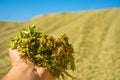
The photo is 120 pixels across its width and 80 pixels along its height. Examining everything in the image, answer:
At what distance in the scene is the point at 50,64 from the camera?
838cm

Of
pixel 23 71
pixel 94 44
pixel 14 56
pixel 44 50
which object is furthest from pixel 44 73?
pixel 94 44

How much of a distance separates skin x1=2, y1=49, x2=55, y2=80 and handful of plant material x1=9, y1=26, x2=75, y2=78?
15 cm

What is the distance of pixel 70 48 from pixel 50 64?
859 millimetres

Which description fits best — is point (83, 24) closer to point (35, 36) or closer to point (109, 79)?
point (109, 79)

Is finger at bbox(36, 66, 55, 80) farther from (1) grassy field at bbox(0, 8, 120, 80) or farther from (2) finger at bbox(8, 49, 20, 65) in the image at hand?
(1) grassy field at bbox(0, 8, 120, 80)

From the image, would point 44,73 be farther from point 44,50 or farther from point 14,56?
point 14,56

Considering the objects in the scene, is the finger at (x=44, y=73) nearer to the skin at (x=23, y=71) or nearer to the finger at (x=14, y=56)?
the skin at (x=23, y=71)

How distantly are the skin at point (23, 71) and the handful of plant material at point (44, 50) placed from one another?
0.15 meters

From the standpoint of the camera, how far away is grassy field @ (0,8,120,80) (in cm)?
3306

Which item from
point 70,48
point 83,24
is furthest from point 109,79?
point 83,24

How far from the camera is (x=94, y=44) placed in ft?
152

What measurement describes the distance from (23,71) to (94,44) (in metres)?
39.0

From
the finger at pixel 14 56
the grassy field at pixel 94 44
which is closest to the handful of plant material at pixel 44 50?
the finger at pixel 14 56

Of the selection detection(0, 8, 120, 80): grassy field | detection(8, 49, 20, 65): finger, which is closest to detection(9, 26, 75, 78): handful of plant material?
detection(8, 49, 20, 65): finger
